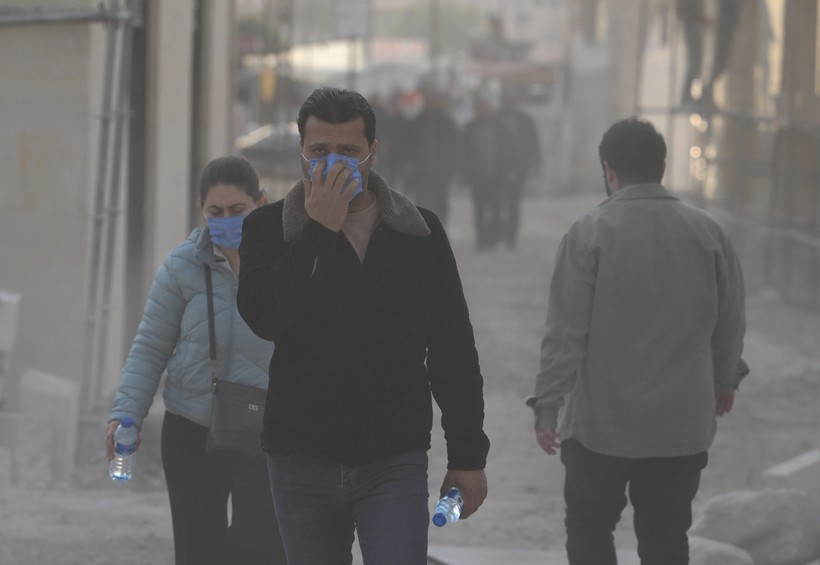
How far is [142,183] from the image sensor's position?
9180 mm

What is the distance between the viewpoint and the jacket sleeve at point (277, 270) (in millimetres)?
2795

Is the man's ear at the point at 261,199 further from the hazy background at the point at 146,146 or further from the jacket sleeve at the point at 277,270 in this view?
the hazy background at the point at 146,146


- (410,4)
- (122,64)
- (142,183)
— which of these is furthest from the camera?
(410,4)

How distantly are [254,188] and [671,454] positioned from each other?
51.7 inches

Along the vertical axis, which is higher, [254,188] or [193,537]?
[254,188]

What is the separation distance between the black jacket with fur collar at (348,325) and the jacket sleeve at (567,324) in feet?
3.47

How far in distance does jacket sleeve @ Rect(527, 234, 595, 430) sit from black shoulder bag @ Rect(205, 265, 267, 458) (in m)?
0.75

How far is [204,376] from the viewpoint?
13.0 ft

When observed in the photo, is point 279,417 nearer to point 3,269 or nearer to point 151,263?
point 3,269

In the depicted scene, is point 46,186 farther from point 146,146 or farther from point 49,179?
point 146,146

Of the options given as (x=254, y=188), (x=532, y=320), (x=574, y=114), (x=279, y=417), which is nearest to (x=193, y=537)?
(x=254, y=188)

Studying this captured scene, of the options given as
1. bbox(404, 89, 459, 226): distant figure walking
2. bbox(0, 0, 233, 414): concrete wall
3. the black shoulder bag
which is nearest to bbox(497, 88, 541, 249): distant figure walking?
bbox(404, 89, 459, 226): distant figure walking

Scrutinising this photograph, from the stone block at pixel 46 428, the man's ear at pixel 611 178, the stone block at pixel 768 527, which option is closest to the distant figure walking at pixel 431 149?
the stone block at pixel 46 428

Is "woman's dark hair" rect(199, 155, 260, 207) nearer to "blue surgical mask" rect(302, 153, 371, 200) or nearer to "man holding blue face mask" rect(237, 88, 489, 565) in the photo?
"man holding blue face mask" rect(237, 88, 489, 565)
